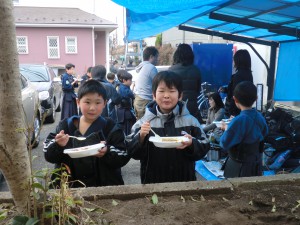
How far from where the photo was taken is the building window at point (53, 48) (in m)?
21.1

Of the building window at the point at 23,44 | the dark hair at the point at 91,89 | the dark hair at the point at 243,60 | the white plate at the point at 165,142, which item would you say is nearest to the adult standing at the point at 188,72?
the dark hair at the point at 243,60

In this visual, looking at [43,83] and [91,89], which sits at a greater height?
[91,89]

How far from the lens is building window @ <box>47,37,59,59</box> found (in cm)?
2108

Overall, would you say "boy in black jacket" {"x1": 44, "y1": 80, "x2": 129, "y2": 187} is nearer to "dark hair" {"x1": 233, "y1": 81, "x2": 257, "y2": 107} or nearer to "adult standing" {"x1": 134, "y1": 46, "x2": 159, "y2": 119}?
"dark hair" {"x1": 233, "y1": 81, "x2": 257, "y2": 107}

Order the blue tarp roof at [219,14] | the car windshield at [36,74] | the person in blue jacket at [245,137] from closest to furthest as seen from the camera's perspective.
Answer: the person in blue jacket at [245,137], the blue tarp roof at [219,14], the car windshield at [36,74]

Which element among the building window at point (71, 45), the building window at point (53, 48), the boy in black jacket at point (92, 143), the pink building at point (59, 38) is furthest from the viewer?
the building window at point (71, 45)

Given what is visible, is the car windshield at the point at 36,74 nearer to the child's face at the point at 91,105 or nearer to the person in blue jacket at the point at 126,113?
the person in blue jacket at the point at 126,113

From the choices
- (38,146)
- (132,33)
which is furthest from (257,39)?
(38,146)

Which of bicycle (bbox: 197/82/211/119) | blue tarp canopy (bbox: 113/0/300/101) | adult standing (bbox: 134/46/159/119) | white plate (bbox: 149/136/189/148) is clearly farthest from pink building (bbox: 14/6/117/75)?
white plate (bbox: 149/136/189/148)

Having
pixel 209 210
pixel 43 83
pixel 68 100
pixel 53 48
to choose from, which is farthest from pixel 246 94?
pixel 53 48

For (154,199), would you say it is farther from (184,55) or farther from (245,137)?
(184,55)

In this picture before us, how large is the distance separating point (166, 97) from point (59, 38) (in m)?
20.5

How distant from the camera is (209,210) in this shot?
6.08ft

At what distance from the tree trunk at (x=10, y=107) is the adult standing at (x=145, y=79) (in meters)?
3.74
